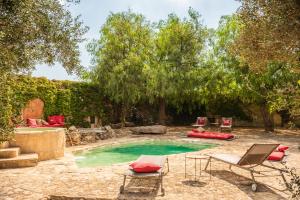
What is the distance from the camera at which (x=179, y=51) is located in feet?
75.6

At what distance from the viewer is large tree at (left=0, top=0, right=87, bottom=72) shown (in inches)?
245

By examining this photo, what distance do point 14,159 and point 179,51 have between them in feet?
52.2

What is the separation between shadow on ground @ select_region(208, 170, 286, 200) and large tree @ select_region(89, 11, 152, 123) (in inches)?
520

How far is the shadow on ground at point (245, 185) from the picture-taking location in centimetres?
675

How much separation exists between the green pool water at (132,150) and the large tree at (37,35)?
17.2 feet

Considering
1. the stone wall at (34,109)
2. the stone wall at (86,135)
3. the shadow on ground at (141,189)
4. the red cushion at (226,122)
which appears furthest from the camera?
the red cushion at (226,122)

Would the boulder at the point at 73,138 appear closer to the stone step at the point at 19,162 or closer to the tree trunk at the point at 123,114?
the stone step at the point at 19,162

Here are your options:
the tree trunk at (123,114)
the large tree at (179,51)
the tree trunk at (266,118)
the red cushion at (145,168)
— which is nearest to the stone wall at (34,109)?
the tree trunk at (123,114)

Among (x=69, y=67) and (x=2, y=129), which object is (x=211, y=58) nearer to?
(x=69, y=67)

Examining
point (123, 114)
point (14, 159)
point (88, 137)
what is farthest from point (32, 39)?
point (123, 114)

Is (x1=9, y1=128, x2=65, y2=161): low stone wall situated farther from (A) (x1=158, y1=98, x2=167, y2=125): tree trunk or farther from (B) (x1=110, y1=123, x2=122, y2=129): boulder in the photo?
(A) (x1=158, y1=98, x2=167, y2=125): tree trunk

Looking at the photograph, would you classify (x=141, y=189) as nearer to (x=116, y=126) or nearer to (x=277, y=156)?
(x=277, y=156)

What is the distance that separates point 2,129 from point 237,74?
1746cm

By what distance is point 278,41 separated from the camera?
6.46m
